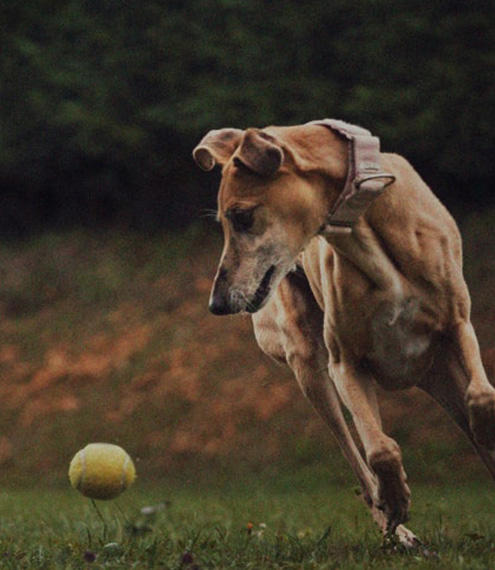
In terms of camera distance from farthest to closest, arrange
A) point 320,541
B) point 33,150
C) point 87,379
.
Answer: point 33,150 → point 87,379 → point 320,541

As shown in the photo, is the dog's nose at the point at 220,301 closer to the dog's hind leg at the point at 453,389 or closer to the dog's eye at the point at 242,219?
the dog's eye at the point at 242,219

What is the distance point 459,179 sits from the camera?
11906 mm

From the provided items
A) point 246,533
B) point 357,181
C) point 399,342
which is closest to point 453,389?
point 399,342

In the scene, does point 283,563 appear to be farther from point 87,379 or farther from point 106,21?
point 106,21

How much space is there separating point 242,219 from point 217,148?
0.36 metres

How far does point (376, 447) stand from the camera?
→ 4.37m

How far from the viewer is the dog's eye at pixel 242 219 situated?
13.7 feet

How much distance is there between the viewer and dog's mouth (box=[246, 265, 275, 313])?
419 centimetres

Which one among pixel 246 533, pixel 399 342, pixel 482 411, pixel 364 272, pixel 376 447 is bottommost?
pixel 246 533

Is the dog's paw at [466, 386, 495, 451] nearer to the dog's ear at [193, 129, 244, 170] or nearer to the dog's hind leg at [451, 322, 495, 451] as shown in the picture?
the dog's hind leg at [451, 322, 495, 451]

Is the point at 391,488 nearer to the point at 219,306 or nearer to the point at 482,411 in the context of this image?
the point at 482,411

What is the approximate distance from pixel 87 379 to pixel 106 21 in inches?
162

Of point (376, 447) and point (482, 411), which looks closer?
point (482, 411)

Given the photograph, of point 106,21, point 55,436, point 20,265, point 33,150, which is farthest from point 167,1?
point 55,436
